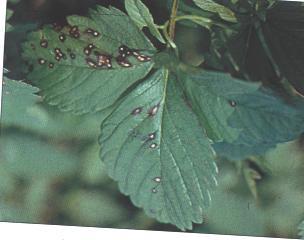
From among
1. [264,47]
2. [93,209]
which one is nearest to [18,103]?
[93,209]

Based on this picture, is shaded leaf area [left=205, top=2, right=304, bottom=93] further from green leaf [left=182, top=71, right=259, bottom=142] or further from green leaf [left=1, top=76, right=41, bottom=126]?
green leaf [left=1, top=76, right=41, bottom=126]

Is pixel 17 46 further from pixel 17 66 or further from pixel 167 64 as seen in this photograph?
pixel 167 64

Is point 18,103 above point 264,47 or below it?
below

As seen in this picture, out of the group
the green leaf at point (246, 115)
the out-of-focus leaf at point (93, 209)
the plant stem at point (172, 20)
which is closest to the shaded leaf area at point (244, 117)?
the green leaf at point (246, 115)

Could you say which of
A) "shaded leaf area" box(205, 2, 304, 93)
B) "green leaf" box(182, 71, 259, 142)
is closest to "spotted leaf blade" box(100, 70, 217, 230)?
"green leaf" box(182, 71, 259, 142)

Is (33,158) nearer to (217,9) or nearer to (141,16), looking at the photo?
(141,16)

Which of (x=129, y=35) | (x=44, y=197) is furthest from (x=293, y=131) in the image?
(x=44, y=197)
